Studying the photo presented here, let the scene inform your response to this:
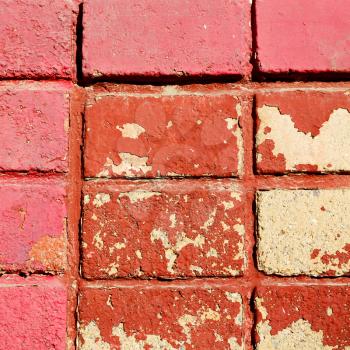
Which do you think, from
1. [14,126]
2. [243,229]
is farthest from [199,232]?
[14,126]

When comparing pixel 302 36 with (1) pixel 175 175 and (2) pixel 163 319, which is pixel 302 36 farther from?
(2) pixel 163 319

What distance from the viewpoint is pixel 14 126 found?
0.76 meters

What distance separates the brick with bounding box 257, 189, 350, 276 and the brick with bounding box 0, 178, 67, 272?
26cm

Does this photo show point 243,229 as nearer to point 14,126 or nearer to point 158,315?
point 158,315

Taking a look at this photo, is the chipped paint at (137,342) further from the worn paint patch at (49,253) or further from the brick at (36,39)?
the brick at (36,39)

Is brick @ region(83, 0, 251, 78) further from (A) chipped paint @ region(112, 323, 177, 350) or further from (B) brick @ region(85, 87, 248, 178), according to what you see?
(A) chipped paint @ region(112, 323, 177, 350)

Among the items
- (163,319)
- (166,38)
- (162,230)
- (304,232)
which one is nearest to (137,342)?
(163,319)

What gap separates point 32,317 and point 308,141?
1.39 ft

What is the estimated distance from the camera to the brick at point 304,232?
743 mm

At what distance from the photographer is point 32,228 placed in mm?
746

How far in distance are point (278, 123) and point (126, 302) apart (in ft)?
1.01

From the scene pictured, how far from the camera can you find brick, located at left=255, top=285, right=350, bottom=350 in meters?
0.73

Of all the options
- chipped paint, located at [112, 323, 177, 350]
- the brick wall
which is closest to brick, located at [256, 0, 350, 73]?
the brick wall

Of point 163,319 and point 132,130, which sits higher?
point 132,130
